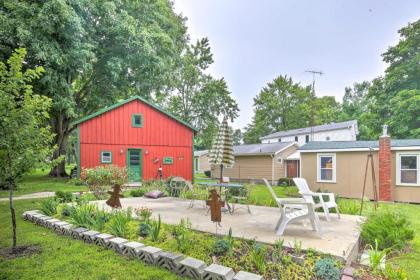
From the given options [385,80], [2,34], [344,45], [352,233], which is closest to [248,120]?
[385,80]

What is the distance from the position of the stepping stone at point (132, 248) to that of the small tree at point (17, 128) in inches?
68.1

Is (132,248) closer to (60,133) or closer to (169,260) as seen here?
(169,260)

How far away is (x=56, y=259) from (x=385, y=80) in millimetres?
26115

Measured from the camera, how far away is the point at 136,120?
14.4 m

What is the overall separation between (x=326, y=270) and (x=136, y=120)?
13.0 m

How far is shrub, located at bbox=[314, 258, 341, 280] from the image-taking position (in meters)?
2.80

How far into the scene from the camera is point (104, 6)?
13.8m

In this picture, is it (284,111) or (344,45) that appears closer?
(344,45)

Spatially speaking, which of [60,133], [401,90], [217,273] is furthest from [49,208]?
[401,90]

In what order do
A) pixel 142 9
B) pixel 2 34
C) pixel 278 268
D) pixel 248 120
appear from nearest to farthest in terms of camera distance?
1. pixel 278 268
2. pixel 2 34
3. pixel 142 9
4. pixel 248 120

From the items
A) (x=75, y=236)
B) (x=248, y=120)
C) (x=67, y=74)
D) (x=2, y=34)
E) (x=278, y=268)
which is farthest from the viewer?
(x=248, y=120)

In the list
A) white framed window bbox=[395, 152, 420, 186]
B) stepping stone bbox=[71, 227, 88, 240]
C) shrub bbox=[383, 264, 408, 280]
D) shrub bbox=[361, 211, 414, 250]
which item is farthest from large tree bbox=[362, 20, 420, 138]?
stepping stone bbox=[71, 227, 88, 240]

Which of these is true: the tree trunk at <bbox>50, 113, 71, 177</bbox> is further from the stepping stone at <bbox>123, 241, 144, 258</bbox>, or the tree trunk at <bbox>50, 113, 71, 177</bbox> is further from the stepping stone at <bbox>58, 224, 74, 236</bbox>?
the stepping stone at <bbox>123, 241, 144, 258</bbox>

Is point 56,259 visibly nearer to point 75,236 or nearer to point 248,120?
point 75,236
